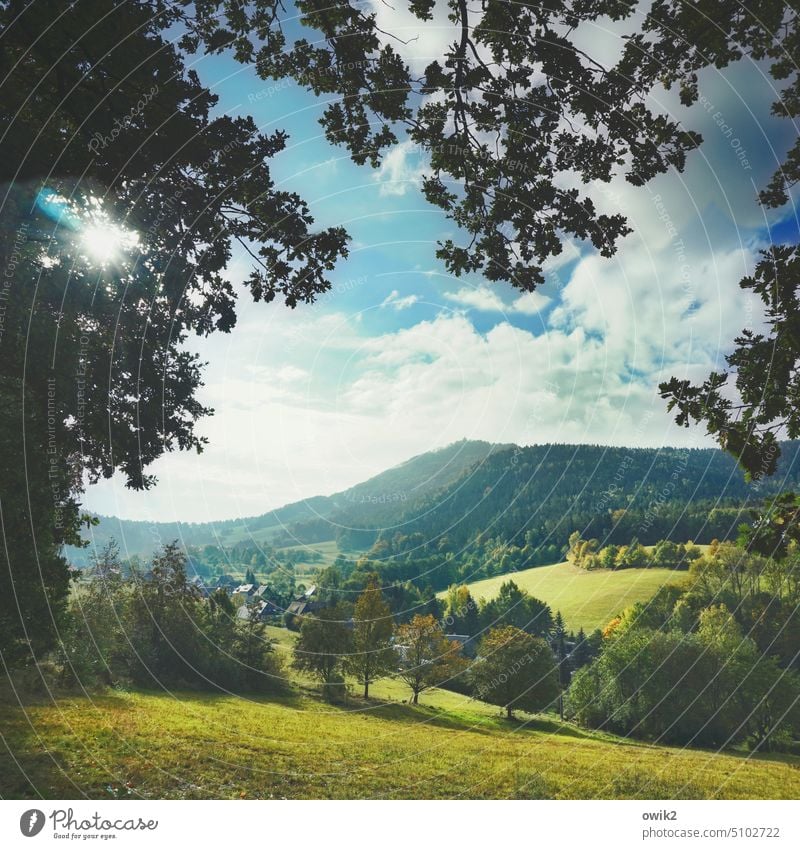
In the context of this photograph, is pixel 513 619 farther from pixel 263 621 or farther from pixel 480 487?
pixel 263 621

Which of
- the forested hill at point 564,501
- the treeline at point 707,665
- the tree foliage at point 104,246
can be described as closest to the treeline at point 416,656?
the treeline at point 707,665

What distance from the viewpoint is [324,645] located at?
14.4m

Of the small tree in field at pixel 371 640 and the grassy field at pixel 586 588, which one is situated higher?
the small tree in field at pixel 371 640

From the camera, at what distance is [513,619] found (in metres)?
24.1

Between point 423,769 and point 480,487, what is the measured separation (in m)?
25.4

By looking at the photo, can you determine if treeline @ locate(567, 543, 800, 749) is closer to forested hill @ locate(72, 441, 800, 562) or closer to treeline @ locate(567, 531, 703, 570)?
forested hill @ locate(72, 441, 800, 562)

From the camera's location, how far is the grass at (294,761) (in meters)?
7.49

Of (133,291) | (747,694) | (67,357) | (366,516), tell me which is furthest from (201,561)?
(747,694)

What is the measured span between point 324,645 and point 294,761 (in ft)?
20.6

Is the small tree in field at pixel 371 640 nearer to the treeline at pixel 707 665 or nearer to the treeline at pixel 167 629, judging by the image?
the treeline at pixel 167 629

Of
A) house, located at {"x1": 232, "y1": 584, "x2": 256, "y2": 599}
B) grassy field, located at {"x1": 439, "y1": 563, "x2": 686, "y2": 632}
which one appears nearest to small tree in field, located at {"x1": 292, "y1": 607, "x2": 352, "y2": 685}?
house, located at {"x1": 232, "y1": 584, "x2": 256, "y2": 599}

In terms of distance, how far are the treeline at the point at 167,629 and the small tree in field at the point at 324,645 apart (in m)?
0.98

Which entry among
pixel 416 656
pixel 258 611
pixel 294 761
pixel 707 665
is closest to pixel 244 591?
pixel 258 611
